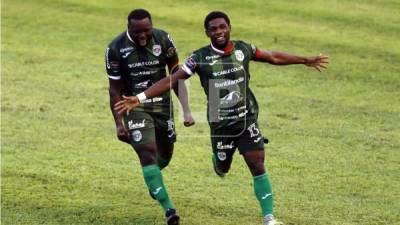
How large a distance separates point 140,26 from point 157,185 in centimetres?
201

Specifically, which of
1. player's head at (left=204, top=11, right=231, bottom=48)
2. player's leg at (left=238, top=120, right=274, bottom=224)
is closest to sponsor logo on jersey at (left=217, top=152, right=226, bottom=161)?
player's leg at (left=238, top=120, right=274, bottom=224)

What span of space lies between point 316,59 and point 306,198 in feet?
8.24

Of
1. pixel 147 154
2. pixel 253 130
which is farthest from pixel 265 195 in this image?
pixel 147 154

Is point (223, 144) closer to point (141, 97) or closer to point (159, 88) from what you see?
point (159, 88)

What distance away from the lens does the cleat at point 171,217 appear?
1207cm

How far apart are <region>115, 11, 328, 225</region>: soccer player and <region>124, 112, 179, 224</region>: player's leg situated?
0.77 metres

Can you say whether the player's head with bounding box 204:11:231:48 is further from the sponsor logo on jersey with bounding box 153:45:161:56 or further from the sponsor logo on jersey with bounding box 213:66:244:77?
the sponsor logo on jersey with bounding box 153:45:161:56

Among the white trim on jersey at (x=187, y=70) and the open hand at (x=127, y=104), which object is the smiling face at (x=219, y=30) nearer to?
the white trim on jersey at (x=187, y=70)

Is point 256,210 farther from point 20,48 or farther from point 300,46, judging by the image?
point 20,48

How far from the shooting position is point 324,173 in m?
15.2

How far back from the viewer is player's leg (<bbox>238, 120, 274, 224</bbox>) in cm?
1190

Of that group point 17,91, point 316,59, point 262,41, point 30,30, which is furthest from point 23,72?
point 316,59

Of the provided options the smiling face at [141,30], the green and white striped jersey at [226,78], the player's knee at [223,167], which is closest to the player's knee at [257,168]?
the green and white striped jersey at [226,78]

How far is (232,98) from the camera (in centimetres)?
1197
